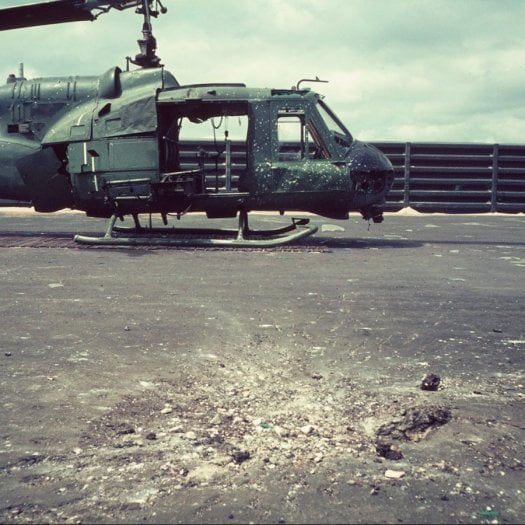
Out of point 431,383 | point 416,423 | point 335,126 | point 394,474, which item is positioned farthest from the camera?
point 335,126

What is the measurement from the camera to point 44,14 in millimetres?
8609

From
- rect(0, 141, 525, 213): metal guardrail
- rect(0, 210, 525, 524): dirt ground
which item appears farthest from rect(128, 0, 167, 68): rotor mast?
rect(0, 141, 525, 213): metal guardrail

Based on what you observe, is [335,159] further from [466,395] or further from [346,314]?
[466,395]

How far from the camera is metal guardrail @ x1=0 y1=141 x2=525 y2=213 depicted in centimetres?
1917

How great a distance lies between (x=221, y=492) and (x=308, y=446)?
1.58 ft

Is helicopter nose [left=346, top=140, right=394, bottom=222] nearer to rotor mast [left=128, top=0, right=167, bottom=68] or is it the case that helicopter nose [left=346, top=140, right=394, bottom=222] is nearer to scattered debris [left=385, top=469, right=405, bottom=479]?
rotor mast [left=128, top=0, right=167, bottom=68]

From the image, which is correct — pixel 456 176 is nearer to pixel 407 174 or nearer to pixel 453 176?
pixel 453 176

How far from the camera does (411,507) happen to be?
194 centimetres

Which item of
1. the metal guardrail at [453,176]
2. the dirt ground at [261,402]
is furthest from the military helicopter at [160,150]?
the metal guardrail at [453,176]

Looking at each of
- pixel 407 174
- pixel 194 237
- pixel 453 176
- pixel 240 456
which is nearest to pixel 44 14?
pixel 194 237

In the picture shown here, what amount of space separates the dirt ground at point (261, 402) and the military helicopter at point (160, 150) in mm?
3066

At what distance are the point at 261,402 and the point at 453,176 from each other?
59.3 feet

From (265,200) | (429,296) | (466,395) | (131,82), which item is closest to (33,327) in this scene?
(466,395)

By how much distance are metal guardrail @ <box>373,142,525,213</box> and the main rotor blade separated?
40.4 ft
